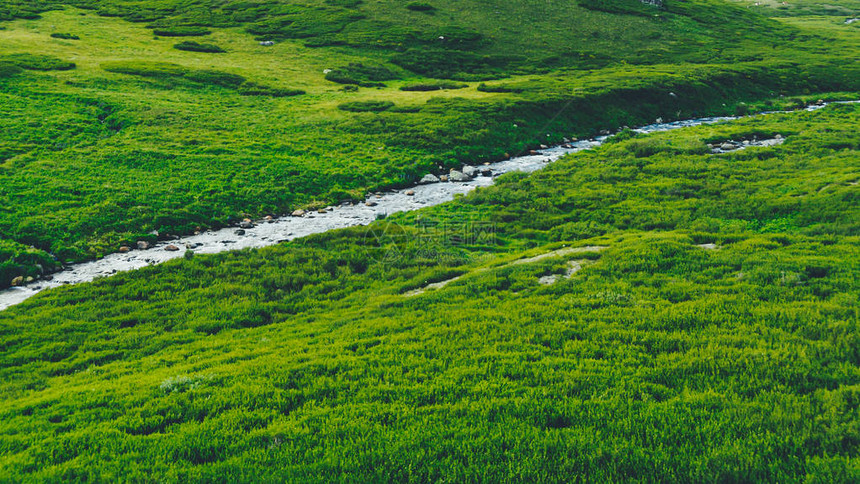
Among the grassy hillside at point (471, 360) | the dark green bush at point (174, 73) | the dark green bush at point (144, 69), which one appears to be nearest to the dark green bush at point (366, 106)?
the dark green bush at point (174, 73)

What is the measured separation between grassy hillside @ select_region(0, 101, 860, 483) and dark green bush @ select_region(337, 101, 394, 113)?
2764 centimetres

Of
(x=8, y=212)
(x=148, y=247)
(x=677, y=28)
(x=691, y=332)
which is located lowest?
(x=148, y=247)

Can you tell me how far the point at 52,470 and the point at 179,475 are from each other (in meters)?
2.17

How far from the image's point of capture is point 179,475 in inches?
278

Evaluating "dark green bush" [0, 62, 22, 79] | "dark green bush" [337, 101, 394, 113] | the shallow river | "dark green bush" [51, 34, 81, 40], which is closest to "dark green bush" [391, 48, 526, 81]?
"dark green bush" [337, 101, 394, 113]

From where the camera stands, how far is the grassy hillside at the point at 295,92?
27484 millimetres

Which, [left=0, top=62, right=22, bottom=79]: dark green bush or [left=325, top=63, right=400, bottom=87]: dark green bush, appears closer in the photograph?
[left=0, top=62, right=22, bottom=79]: dark green bush

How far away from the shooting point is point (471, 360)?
1026cm

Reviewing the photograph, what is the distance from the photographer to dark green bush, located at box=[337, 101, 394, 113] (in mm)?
46753

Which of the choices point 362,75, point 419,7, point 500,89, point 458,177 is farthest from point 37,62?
point 419,7

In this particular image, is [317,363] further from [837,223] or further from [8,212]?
[8,212]

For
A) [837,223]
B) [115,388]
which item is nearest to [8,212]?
[115,388]

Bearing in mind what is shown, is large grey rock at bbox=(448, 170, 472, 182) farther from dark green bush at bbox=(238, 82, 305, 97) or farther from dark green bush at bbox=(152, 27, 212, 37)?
dark green bush at bbox=(152, 27, 212, 37)

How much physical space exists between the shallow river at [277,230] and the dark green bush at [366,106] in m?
16.2
